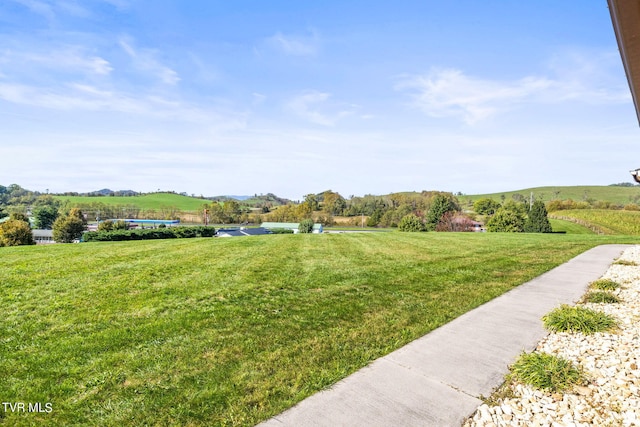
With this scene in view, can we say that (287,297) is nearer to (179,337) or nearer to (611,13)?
(179,337)

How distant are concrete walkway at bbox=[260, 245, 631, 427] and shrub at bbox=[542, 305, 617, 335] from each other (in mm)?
180

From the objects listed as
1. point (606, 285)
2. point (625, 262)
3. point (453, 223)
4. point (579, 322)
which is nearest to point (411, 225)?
point (453, 223)

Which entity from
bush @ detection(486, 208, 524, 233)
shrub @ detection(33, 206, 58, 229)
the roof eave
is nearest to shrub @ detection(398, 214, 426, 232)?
bush @ detection(486, 208, 524, 233)

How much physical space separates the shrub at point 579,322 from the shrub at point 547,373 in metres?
1.21

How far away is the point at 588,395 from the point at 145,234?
23.9 m

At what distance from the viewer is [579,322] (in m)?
4.01

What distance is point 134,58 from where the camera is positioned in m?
11.0

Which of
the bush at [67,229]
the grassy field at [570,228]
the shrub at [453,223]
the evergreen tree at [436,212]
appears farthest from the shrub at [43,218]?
the grassy field at [570,228]

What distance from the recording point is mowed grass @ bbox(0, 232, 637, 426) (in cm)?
254

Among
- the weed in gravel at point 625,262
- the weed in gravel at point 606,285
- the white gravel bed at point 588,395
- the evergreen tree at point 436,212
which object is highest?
the evergreen tree at point 436,212

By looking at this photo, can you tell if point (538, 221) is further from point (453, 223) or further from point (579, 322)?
point (579, 322)

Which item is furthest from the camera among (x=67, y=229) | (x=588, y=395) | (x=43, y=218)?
(x=43, y=218)

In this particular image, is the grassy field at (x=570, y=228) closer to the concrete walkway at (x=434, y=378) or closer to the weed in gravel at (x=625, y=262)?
the weed in gravel at (x=625, y=262)

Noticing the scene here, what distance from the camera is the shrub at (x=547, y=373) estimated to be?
2.72 m
